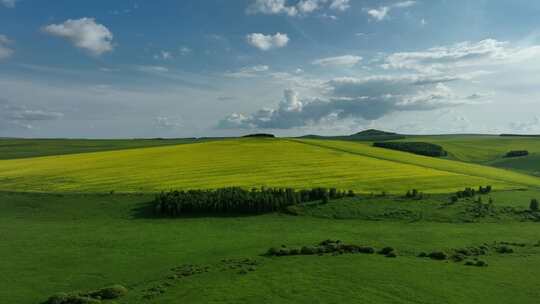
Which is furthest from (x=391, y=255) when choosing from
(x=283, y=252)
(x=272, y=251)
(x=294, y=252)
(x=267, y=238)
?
(x=267, y=238)

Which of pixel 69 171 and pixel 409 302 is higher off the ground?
pixel 69 171

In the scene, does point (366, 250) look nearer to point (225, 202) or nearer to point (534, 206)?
point (225, 202)

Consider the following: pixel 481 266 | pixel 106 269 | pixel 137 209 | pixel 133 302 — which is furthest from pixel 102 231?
pixel 481 266

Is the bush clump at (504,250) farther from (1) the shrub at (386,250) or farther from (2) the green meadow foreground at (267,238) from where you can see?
(1) the shrub at (386,250)

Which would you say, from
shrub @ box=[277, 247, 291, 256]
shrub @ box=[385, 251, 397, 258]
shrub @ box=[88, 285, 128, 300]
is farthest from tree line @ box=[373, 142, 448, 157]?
shrub @ box=[88, 285, 128, 300]

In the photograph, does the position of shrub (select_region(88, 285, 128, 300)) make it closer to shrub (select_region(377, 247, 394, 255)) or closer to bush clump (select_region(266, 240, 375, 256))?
bush clump (select_region(266, 240, 375, 256))

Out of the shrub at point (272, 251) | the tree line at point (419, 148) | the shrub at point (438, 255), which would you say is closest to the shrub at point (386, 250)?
the shrub at point (438, 255)

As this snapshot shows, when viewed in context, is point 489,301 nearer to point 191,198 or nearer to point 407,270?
point 407,270

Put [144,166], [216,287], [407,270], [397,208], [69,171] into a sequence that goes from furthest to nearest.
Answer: [144,166] → [69,171] → [397,208] → [407,270] → [216,287]
